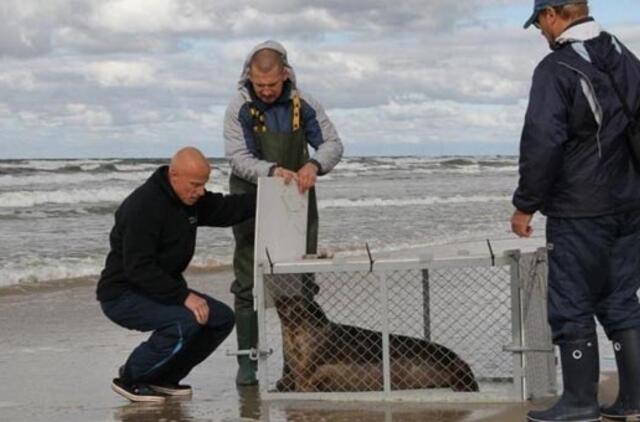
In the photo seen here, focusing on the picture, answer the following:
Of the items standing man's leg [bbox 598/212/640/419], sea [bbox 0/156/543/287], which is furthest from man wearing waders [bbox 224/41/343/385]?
sea [bbox 0/156/543/287]

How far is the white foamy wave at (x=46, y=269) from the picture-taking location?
11938 millimetres

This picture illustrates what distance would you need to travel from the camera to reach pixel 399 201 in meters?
25.9

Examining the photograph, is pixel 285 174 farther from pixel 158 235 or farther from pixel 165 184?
pixel 158 235

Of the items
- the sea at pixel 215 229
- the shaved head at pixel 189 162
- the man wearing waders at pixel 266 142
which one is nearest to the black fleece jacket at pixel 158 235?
the shaved head at pixel 189 162

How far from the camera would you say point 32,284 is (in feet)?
38.6

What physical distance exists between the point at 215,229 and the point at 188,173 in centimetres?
1076

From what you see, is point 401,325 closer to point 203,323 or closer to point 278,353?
point 278,353

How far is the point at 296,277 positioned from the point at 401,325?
1649mm

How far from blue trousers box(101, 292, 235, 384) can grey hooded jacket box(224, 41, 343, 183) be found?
783mm

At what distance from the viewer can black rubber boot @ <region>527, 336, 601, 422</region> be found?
16.0 ft

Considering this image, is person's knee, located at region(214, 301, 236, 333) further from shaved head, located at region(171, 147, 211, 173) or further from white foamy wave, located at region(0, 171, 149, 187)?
white foamy wave, located at region(0, 171, 149, 187)

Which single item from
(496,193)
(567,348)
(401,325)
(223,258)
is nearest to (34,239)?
(223,258)

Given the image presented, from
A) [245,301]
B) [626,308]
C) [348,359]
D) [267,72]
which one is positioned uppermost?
[267,72]

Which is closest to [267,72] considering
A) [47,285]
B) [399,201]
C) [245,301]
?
[245,301]
